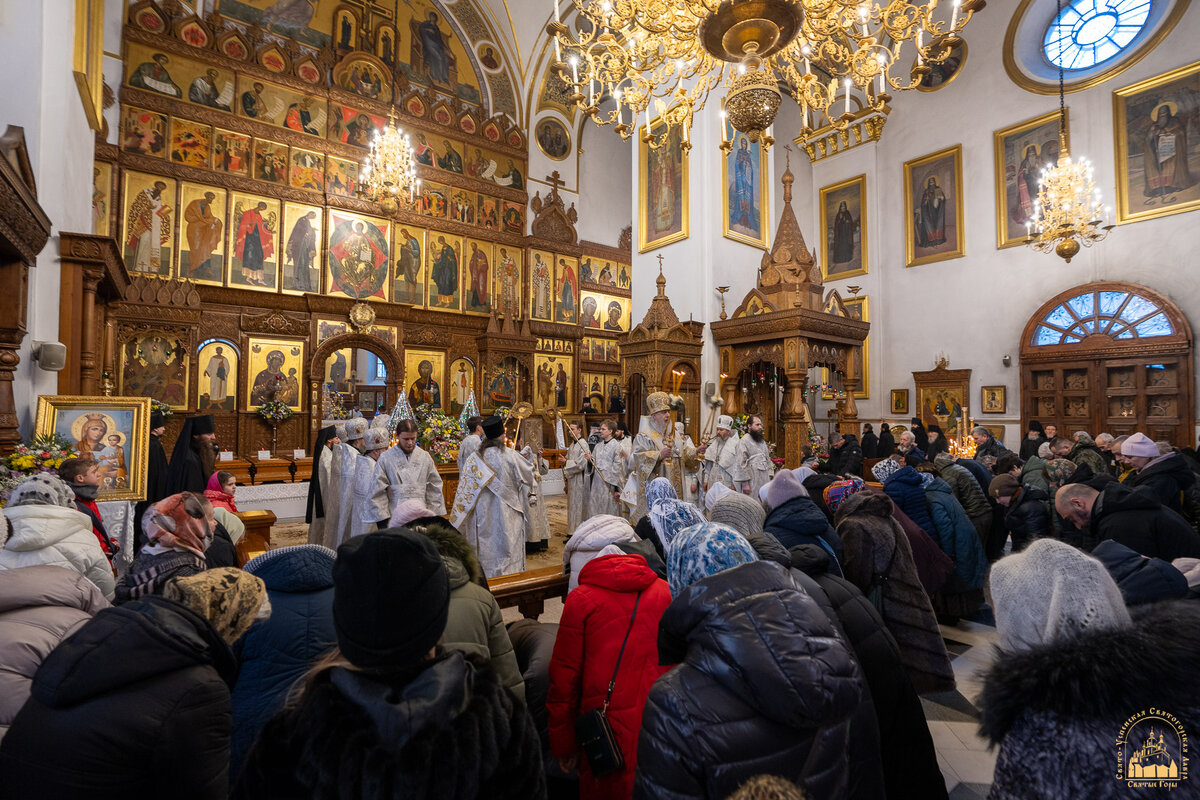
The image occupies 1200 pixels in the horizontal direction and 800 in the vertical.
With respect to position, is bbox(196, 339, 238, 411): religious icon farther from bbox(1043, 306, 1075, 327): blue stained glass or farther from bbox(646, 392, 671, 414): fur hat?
bbox(1043, 306, 1075, 327): blue stained glass

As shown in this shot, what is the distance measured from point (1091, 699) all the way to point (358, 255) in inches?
660

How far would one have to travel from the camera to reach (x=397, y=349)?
618 inches

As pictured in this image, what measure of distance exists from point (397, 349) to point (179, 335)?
191 inches

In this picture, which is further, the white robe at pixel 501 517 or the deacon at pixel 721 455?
the deacon at pixel 721 455

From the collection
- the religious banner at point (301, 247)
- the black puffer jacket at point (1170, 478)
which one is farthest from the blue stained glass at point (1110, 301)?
the religious banner at point (301, 247)

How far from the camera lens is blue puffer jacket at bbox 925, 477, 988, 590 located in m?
4.61

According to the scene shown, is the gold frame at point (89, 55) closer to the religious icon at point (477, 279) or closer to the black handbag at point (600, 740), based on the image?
the black handbag at point (600, 740)

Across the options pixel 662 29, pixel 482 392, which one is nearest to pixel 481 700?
pixel 662 29

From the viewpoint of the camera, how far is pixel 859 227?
16.6 metres

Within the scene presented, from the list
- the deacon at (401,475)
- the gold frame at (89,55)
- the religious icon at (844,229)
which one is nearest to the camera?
the deacon at (401,475)

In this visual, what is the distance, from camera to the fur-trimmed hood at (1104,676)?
1104 mm

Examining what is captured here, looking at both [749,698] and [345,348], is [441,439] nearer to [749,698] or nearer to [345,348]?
[345,348]

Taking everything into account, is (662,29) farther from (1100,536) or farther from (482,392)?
(482,392)

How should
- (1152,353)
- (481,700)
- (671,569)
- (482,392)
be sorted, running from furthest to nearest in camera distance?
1. (482,392)
2. (1152,353)
3. (671,569)
4. (481,700)
